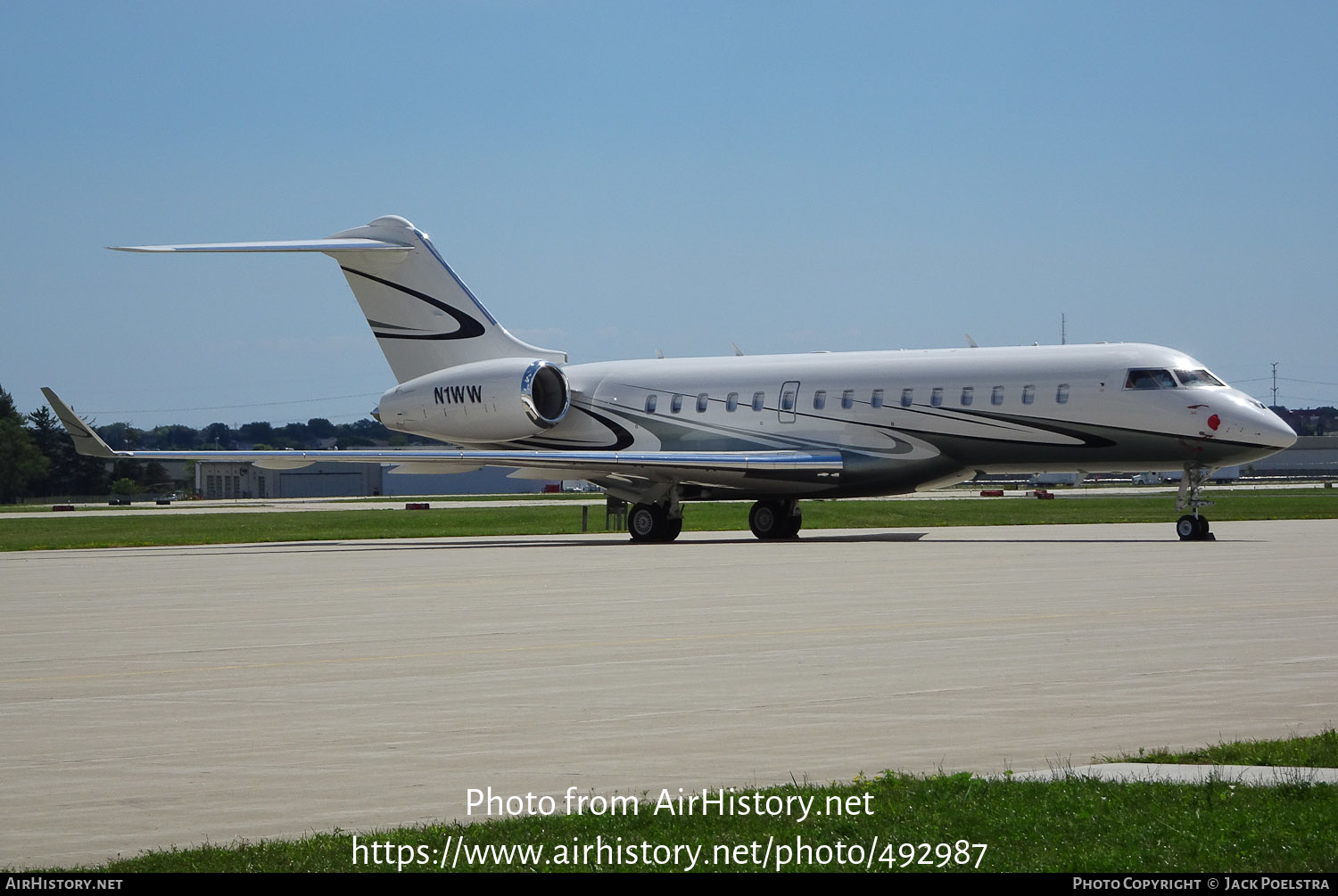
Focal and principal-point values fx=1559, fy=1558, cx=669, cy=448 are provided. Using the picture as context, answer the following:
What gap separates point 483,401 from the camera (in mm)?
36812

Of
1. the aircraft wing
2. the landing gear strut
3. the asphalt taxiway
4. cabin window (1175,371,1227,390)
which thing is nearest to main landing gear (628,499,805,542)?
the landing gear strut

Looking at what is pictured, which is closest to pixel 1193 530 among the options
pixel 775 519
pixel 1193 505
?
pixel 1193 505

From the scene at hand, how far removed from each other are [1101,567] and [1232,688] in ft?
41.7

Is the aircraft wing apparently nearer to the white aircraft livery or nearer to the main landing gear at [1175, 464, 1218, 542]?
the white aircraft livery

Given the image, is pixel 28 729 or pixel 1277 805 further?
pixel 28 729

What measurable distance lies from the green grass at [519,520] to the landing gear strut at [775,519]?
22.0ft

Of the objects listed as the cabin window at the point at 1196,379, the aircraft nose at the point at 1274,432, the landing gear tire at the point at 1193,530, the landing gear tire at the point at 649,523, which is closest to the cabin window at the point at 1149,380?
the cabin window at the point at 1196,379

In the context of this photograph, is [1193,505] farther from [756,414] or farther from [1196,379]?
Result: [756,414]

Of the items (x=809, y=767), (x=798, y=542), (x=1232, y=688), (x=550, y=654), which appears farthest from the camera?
(x=798, y=542)

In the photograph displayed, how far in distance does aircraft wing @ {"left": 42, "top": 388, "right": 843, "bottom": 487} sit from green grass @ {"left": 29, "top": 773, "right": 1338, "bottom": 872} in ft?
86.3

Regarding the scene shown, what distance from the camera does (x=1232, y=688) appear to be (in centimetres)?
1057

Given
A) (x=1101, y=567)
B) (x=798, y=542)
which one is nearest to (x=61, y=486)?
(x=798, y=542)

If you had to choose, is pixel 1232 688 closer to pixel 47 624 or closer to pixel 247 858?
pixel 247 858

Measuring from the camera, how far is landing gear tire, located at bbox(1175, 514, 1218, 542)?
3077cm
